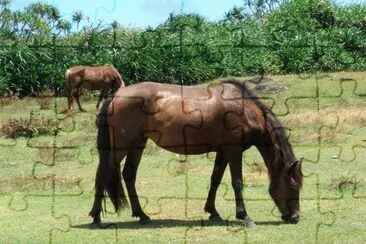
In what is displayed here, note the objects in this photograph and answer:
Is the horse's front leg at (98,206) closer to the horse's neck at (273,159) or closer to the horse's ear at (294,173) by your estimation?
the horse's neck at (273,159)

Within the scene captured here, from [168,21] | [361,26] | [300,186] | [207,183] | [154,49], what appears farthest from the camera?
[168,21]

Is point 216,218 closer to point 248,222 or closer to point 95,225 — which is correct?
point 248,222

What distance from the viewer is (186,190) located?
12523mm

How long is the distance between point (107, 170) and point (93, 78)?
1386 centimetres

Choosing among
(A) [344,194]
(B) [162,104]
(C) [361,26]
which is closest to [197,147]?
(B) [162,104]

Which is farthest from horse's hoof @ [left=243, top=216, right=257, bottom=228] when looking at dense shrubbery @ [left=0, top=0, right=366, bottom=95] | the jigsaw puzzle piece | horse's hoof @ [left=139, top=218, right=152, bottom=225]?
dense shrubbery @ [left=0, top=0, right=366, bottom=95]

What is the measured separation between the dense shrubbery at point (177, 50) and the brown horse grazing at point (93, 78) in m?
0.94

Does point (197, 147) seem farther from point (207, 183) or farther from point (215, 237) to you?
point (207, 183)

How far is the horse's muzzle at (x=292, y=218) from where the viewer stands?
10062 millimetres

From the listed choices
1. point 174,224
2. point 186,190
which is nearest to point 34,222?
point 174,224

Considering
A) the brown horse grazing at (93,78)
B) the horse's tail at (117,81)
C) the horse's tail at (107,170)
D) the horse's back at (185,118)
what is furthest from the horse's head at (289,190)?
the horse's tail at (117,81)

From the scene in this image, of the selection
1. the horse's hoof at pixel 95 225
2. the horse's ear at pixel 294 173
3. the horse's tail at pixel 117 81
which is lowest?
the horse's hoof at pixel 95 225

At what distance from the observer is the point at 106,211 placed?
1090cm

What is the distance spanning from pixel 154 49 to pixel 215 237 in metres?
16.6
